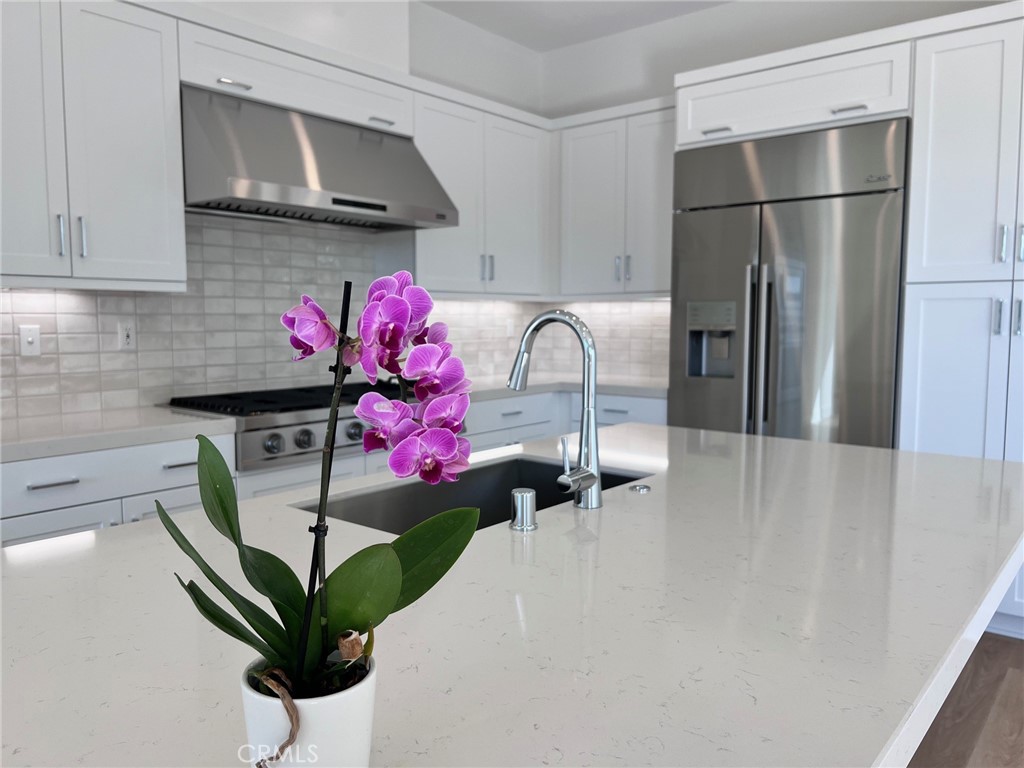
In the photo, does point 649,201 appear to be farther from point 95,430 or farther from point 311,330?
point 311,330

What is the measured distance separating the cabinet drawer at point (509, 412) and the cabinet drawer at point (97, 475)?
1.30 m

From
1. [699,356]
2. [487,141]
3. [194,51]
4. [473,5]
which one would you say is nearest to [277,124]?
[194,51]

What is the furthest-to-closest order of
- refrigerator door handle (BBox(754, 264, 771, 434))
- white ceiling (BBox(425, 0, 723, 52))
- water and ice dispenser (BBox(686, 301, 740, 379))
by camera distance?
white ceiling (BBox(425, 0, 723, 52))
water and ice dispenser (BBox(686, 301, 740, 379))
refrigerator door handle (BBox(754, 264, 771, 434))

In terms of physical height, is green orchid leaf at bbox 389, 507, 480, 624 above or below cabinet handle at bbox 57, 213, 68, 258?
below

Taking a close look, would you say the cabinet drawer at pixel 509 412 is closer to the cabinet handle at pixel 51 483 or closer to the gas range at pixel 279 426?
the gas range at pixel 279 426

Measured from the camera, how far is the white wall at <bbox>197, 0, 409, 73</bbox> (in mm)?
2945

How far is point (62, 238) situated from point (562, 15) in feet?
9.72

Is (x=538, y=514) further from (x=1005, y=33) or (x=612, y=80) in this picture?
(x=612, y=80)

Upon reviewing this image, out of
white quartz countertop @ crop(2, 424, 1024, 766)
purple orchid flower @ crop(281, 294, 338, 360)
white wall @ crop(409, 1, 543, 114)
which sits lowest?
white quartz countertop @ crop(2, 424, 1024, 766)

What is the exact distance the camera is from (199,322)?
3.17 m

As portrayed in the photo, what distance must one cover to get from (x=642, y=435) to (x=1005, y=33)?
2.08 meters

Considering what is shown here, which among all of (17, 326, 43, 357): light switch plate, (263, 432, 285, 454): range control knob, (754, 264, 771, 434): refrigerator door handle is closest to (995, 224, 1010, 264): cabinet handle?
(754, 264, 771, 434): refrigerator door handle

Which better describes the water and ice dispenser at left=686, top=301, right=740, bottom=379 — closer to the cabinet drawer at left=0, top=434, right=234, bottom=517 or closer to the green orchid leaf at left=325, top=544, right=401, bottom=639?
the cabinet drawer at left=0, top=434, right=234, bottom=517

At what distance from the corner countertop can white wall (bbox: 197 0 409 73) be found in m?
1.49
